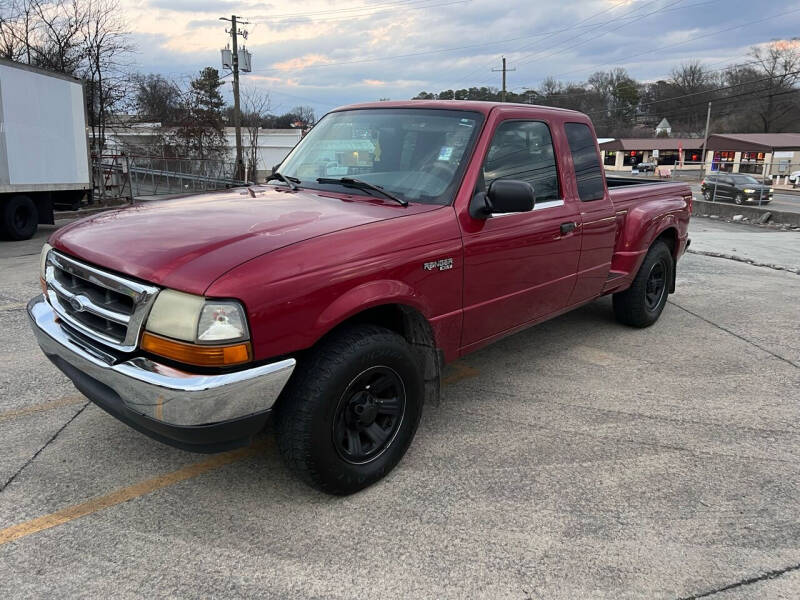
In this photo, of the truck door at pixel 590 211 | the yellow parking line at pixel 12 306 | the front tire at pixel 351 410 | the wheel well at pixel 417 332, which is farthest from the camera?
the yellow parking line at pixel 12 306

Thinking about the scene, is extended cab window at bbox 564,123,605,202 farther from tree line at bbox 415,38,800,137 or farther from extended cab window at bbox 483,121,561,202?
tree line at bbox 415,38,800,137

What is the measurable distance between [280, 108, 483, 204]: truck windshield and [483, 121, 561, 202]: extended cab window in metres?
0.19

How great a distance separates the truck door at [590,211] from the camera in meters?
4.38

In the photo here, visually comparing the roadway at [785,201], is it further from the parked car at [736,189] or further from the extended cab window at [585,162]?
the extended cab window at [585,162]

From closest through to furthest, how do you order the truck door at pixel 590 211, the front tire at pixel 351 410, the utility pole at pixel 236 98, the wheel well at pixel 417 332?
the front tire at pixel 351 410 < the wheel well at pixel 417 332 < the truck door at pixel 590 211 < the utility pole at pixel 236 98

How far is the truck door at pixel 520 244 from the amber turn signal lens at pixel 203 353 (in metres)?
1.44

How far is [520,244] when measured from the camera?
12.2 ft

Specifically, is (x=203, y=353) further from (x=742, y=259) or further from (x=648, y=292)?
(x=742, y=259)

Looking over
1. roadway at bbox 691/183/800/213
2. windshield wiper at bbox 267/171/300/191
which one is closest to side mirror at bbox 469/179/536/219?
windshield wiper at bbox 267/171/300/191

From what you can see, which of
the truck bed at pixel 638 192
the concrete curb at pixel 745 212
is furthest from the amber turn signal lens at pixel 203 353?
the concrete curb at pixel 745 212

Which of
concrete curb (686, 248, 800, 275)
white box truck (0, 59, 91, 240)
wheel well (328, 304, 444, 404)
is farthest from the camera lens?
white box truck (0, 59, 91, 240)

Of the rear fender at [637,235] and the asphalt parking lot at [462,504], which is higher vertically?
the rear fender at [637,235]

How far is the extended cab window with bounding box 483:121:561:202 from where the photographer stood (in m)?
3.64

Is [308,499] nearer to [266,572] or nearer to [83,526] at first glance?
[266,572]
